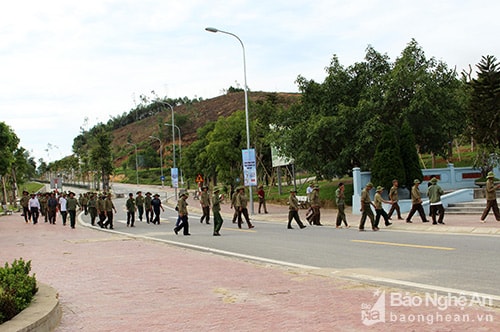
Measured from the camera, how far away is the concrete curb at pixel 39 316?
5688mm

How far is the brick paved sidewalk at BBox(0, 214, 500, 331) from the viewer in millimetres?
6345

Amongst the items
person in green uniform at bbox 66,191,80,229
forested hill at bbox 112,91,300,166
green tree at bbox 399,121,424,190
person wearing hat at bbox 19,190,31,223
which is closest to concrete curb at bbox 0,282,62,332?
person in green uniform at bbox 66,191,80,229

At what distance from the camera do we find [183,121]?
13675 cm

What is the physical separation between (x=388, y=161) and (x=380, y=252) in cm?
1335

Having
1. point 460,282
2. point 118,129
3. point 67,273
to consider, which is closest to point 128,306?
point 67,273

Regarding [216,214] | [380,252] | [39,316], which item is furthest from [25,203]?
[39,316]

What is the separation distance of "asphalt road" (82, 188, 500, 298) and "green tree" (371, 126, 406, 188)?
677cm

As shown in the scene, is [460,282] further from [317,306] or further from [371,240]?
[371,240]

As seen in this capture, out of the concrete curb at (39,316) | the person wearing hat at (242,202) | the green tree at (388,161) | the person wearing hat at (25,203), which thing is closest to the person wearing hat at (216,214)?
the person wearing hat at (242,202)

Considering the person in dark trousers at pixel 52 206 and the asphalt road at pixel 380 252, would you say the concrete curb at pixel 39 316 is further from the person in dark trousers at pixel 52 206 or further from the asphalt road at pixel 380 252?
the person in dark trousers at pixel 52 206

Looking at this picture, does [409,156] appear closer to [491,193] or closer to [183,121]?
[491,193]

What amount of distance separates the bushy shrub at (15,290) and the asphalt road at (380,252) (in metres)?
5.17

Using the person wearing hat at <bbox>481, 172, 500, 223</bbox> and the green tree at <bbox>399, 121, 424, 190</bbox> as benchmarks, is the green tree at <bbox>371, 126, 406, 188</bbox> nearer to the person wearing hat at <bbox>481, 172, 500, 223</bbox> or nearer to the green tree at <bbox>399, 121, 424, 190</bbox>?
the green tree at <bbox>399, 121, 424, 190</bbox>

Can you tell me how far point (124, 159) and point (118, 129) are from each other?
1425 inches
